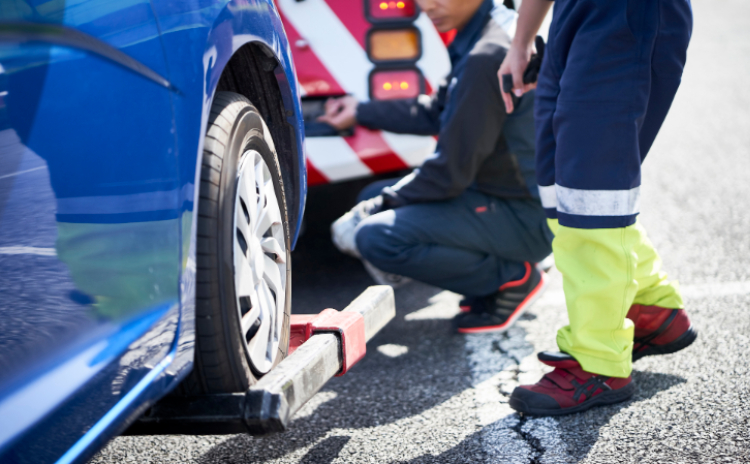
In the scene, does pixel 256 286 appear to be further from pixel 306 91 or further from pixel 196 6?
pixel 306 91

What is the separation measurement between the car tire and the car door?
0.10 metres

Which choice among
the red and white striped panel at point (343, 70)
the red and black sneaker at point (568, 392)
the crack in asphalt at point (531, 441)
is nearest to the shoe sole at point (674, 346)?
the red and black sneaker at point (568, 392)

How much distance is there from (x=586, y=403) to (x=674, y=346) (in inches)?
15.9

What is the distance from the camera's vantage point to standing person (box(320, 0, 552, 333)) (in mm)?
2422

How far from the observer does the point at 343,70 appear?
9.35 feet

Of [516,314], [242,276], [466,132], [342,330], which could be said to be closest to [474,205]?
[466,132]

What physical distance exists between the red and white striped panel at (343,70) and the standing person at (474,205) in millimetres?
238

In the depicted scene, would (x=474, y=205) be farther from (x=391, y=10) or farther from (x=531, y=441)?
(x=531, y=441)

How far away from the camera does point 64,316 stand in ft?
3.24

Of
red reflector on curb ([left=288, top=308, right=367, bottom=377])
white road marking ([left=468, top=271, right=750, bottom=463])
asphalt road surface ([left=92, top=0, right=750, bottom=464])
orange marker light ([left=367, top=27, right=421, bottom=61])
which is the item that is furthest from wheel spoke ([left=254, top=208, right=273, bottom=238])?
orange marker light ([left=367, top=27, right=421, bottom=61])

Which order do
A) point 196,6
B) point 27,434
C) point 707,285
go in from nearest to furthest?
1. point 27,434
2. point 196,6
3. point 707,285

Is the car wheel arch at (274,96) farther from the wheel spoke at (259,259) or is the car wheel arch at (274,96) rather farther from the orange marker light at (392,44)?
the orange marker light at (392,44)

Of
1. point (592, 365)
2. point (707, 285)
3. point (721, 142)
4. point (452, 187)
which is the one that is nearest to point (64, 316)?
point (592, 365)

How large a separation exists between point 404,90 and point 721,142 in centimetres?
302
